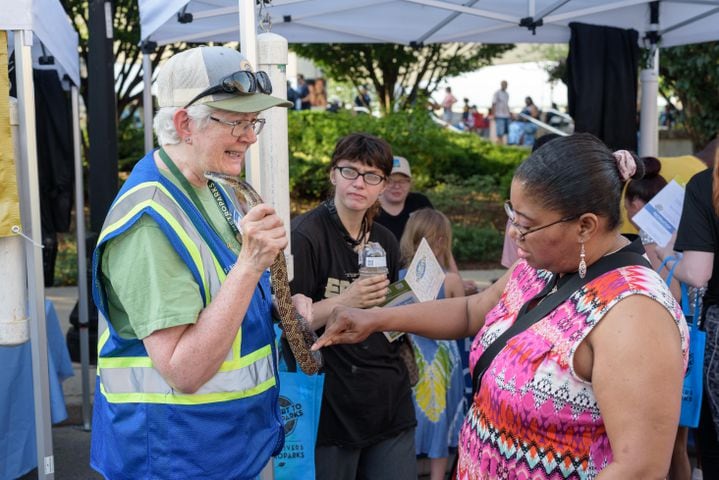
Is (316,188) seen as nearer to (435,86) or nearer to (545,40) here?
(435,86)

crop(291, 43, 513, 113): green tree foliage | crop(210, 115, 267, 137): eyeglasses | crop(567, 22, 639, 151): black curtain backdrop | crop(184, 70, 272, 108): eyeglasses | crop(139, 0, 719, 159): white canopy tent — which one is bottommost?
crop(210, 115, 267, 137): eyeglasses

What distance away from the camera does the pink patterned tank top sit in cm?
206

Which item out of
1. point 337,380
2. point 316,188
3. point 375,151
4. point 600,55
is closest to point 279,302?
point 337,380

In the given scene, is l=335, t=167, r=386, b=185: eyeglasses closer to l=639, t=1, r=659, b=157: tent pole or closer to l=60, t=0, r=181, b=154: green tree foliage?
l=639, t=1, r=659, b=157: tent pole

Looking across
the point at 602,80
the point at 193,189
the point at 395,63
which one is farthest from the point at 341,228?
the point at 395,63

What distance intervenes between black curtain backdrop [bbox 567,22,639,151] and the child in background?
1906 mm

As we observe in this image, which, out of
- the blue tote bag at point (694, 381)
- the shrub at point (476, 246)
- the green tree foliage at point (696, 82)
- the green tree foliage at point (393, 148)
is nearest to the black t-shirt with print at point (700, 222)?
the blue tote bag at point (694, 381)

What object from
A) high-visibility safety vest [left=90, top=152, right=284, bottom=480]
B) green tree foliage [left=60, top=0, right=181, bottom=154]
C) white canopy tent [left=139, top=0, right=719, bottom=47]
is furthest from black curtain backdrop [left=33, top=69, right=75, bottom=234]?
high-visibility safety vest [left=90, top=152, right=284, bottom=480]

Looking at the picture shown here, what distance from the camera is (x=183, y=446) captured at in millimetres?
2211

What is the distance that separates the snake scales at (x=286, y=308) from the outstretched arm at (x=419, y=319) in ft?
0.16

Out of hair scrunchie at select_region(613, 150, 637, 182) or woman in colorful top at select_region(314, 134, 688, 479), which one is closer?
woman in colorful top at select_region(314, 134, 688, 479)

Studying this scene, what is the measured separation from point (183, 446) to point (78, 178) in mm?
4023

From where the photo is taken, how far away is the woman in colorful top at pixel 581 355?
6.38ft

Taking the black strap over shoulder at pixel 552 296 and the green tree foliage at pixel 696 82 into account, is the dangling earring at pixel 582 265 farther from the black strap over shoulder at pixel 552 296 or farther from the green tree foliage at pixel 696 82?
the green tree foliage at pixel 696 82
